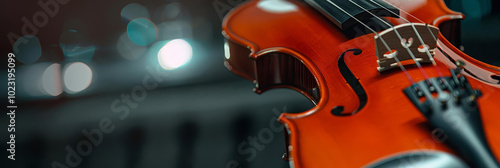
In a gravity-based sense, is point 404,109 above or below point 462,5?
below

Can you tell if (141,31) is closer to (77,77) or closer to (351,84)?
(77,77)

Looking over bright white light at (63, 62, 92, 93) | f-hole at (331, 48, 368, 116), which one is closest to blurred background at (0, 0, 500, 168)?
bright white light at (63, 62, 92, 93)

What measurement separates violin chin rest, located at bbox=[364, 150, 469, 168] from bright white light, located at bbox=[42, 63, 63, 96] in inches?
31.8

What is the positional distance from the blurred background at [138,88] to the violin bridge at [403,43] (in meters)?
0.23

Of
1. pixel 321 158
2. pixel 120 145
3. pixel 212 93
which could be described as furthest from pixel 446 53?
pixel 120 145

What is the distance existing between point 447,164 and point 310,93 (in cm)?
35

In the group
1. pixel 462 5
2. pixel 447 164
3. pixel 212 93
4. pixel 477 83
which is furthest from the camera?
pixel 462 5

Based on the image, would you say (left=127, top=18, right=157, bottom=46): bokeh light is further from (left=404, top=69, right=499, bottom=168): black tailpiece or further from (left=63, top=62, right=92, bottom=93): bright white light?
(left=404, top=69, right=499, bottom=168): black tailpiece

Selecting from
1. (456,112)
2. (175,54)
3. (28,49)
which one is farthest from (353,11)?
(28,49)

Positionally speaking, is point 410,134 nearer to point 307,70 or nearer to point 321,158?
point 321,158

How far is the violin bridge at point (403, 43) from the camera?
59 centimetres

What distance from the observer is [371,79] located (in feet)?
1.94

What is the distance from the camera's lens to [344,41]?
73 centimetres

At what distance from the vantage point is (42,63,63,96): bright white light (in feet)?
3.05
